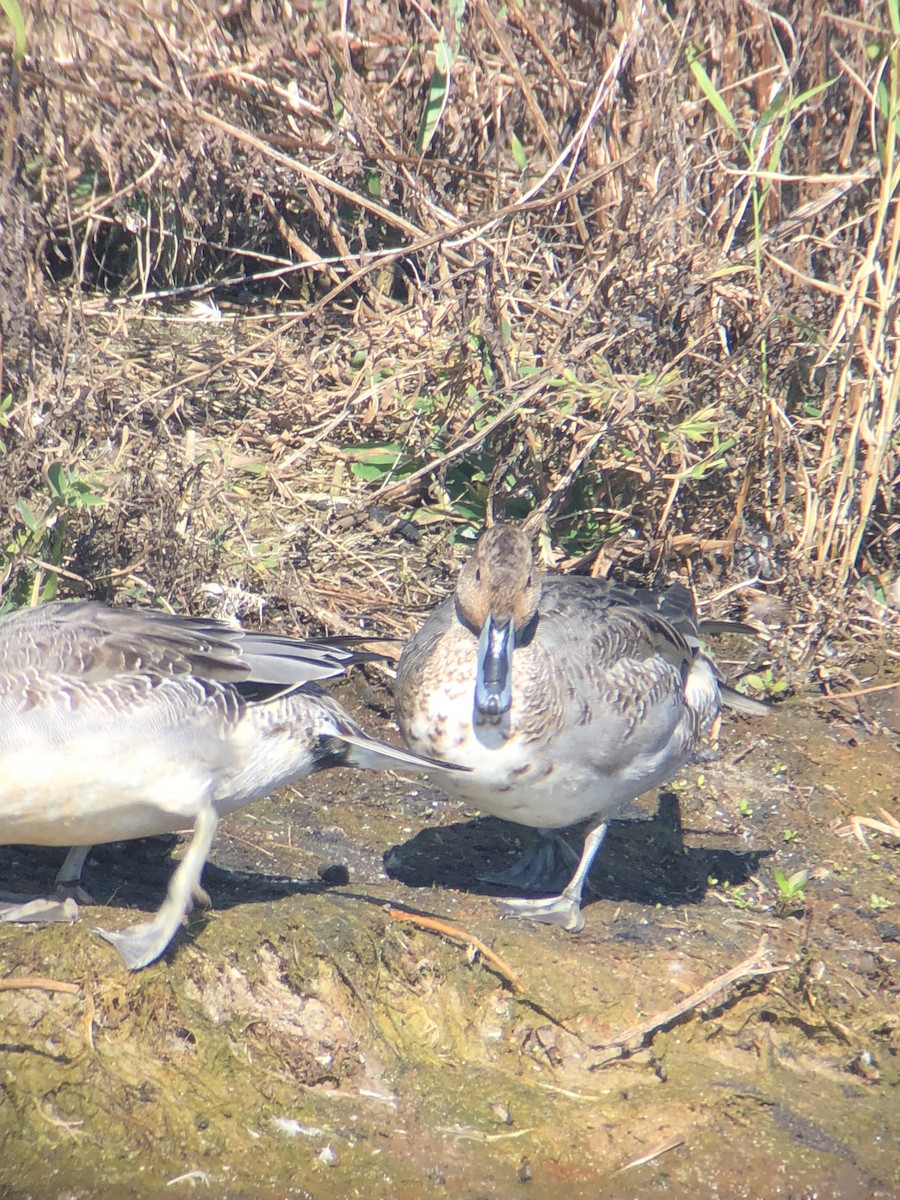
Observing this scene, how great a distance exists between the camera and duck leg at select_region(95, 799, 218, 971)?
2.78 meters

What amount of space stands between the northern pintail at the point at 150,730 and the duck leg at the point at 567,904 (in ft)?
1.62

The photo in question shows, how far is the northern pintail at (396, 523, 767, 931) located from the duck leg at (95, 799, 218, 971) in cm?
59

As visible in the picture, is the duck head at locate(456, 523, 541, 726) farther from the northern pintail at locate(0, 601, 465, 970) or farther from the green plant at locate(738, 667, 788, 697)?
the green plant at locate(738, 667, 788, 697)

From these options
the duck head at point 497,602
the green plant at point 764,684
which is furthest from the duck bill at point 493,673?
the green plant at point 764,684

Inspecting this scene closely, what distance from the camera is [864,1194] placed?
2.74 m

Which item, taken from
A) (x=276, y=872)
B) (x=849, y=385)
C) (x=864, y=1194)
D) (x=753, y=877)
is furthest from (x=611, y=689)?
(x=849, y=385)

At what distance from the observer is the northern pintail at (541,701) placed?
3.18 meters

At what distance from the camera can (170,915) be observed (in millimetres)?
2834

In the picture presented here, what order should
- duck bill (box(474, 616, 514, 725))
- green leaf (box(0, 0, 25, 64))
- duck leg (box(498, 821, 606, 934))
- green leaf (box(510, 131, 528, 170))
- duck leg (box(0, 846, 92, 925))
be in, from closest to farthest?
duck leg (box(0, 846, 92, 925))
duck bill (box(474, 616, 514, 725))
duck leg (box(498, 821, 606, 934))
green leaf (box(0, 0, 25, 64))
green leaf (box(510, 131, 528, 170))

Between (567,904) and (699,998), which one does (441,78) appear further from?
(699,998)

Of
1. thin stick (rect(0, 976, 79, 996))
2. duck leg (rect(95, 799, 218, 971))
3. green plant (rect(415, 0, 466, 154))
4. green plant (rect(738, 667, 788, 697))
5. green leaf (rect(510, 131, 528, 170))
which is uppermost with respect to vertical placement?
green plant (rect(415, 0, 466, 154))

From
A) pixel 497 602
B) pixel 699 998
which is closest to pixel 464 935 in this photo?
pixel 699 998

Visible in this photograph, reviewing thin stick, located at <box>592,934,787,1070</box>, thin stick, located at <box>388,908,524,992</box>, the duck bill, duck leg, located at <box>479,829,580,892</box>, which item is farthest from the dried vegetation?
thin stick, located at <box>592,934,787,1070</box>

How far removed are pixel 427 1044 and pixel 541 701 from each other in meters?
0.85
